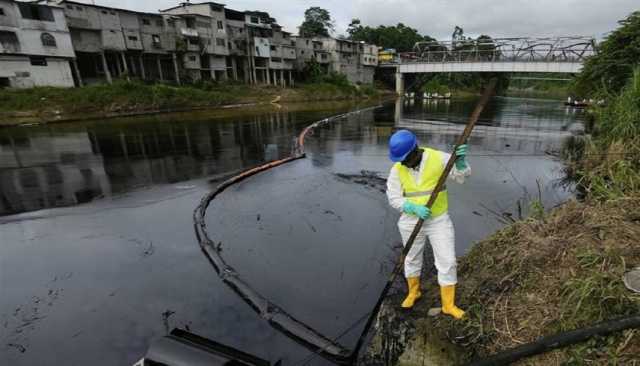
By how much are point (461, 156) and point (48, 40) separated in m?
41.0

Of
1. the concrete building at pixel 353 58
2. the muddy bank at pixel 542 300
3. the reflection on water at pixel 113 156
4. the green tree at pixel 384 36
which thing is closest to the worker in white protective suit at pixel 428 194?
the muddy bank at pixel 542 300

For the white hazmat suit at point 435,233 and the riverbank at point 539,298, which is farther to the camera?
the white hazmat suit at point 435,233

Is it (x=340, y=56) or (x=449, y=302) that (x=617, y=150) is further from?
(x=340, y=56)

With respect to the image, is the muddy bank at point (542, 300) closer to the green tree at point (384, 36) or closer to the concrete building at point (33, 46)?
the concrete building at point (33, 46)

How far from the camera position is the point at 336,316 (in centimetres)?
447

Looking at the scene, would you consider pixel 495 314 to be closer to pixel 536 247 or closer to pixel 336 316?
pixel 536 247

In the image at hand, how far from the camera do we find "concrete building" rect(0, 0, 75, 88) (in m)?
28.2

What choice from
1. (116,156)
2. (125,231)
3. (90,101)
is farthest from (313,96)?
(125,231)

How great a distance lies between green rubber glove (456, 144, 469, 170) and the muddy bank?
1.31 metres

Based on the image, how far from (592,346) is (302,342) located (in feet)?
9.35

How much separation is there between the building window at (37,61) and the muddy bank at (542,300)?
40121 millimetres

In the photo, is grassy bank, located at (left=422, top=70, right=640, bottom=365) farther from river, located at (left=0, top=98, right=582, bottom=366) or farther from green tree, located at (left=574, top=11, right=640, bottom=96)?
green tree, located at (left=574, top=11, right=640, bottom=96)

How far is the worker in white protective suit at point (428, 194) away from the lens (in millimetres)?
3091

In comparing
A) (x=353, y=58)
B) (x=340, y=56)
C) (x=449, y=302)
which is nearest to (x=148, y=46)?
(x=340, y=56)
